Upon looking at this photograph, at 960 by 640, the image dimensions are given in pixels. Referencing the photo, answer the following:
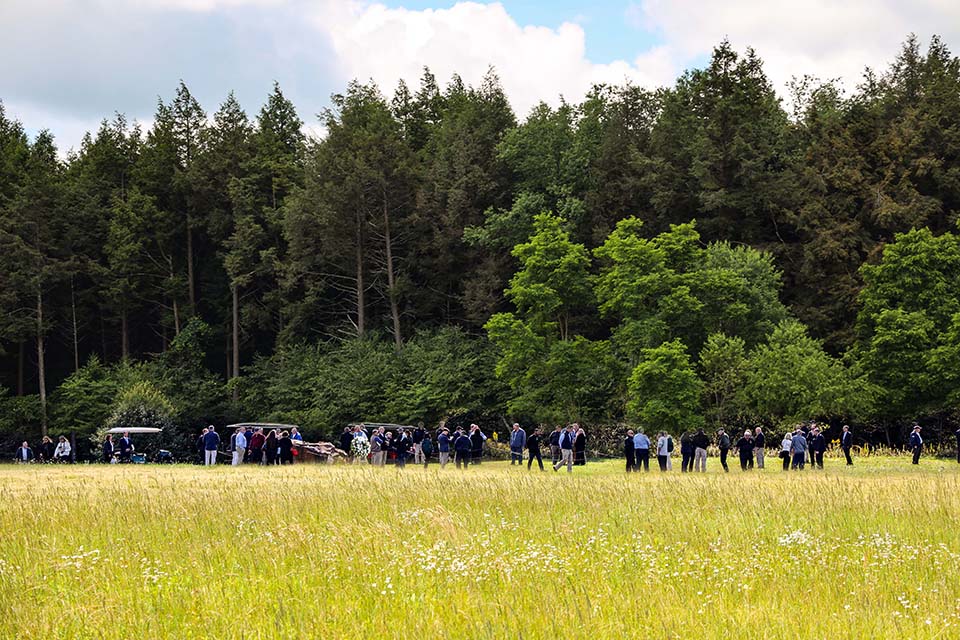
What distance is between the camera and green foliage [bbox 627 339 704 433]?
45000 mm

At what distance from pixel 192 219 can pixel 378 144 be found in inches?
649

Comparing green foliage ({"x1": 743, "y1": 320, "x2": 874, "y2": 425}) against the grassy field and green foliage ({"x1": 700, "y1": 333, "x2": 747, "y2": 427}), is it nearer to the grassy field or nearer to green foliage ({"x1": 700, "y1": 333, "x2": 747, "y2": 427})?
green foliage ({"x1": 700, "y1": 333, "x2": 747, "y2": 427})

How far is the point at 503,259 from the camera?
2474 inches

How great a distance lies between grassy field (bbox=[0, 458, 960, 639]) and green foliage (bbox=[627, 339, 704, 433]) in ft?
87.2

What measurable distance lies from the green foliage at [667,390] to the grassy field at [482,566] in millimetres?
26574

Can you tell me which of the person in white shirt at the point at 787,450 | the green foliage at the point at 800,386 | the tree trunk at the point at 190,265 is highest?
the tree trunk at the point at 190,265

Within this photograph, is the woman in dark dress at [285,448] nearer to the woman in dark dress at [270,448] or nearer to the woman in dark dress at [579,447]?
the woman in dark dress at [270,448]

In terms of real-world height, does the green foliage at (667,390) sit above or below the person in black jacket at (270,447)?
above

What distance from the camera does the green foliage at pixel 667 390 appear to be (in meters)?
45.0

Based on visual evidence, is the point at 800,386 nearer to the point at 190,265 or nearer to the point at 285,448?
the point at 285,448

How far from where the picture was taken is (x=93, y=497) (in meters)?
18.4

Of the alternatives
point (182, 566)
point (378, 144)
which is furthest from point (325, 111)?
point (182, 566)

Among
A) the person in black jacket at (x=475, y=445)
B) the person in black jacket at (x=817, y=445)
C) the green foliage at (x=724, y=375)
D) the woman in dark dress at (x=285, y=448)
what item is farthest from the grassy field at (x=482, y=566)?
the green foliage at (x=724, y=375)

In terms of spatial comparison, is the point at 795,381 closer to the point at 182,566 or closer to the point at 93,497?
the point at 93,497
